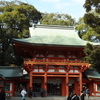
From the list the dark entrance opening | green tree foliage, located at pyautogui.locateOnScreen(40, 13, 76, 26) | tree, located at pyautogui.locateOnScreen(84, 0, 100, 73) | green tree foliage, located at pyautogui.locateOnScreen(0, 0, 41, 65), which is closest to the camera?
tree, located at pyautogui.locateOnScreen(84, 0, 100, 73)

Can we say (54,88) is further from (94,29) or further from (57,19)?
(57,19)

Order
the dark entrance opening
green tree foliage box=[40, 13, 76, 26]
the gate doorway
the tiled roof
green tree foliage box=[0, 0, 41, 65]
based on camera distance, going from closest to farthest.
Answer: the tiled roof
the gate doorway
the dark entrance opening
green tree foliage box=[0, 0, 41, 65]
green tree foliage box=[40, 13, 76, 26]

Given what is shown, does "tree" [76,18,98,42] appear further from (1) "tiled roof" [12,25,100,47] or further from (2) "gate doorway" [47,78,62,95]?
(2) "gate doorway" [47,78,62,95]

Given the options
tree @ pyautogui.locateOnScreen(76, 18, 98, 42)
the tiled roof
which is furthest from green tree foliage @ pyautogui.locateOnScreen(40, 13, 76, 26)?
the tiled roof

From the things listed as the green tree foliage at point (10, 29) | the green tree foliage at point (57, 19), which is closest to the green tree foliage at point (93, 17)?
the green tree foliage at point (10, 29)

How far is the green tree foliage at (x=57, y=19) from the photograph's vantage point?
43312mm

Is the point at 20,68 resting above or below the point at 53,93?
above

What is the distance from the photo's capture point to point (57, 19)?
46.2 m

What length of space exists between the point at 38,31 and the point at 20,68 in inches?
230

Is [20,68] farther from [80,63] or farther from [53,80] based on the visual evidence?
[80,63]

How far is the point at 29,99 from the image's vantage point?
2064 cm

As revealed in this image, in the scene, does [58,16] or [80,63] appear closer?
[80,63]

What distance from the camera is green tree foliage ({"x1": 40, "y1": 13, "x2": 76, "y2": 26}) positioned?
43.3 metres

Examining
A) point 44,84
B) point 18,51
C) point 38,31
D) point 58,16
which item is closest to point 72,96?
point 44,84
